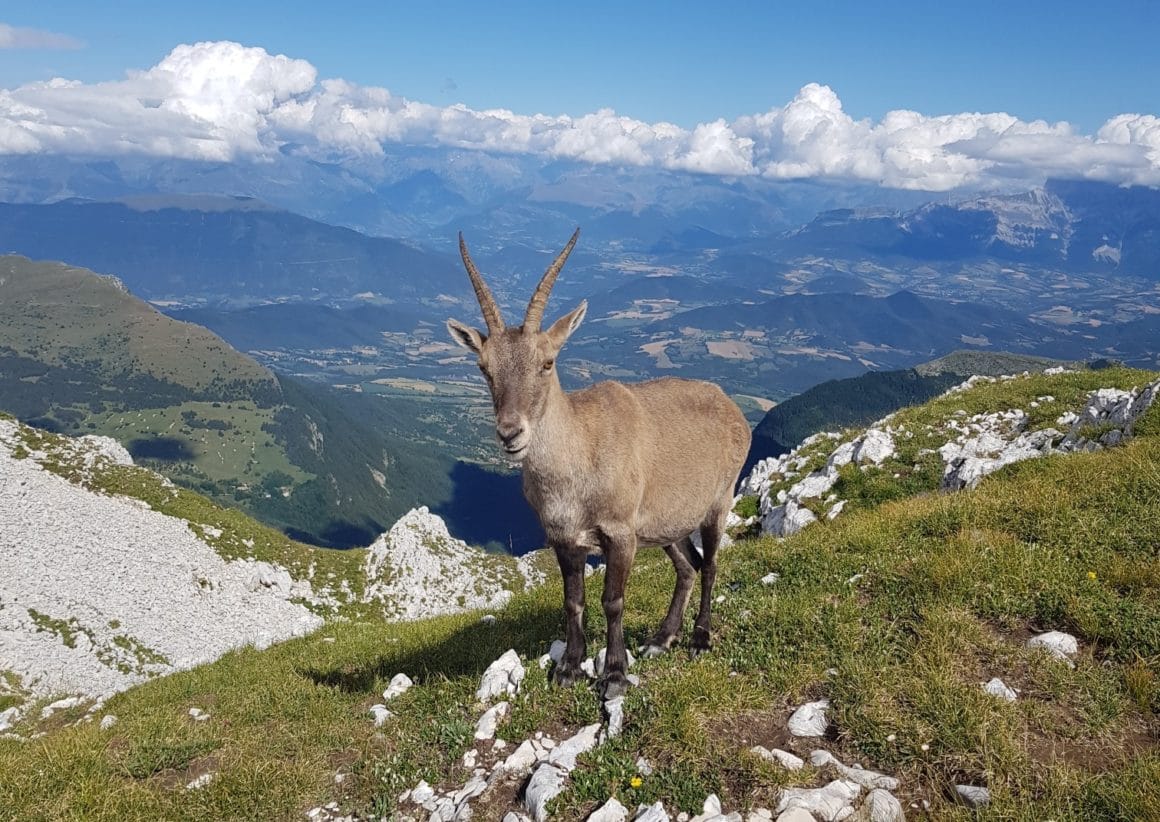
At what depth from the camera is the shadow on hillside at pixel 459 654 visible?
1038cm

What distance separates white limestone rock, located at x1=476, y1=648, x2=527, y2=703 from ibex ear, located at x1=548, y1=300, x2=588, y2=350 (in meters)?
4.45

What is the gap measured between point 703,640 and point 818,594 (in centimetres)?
183

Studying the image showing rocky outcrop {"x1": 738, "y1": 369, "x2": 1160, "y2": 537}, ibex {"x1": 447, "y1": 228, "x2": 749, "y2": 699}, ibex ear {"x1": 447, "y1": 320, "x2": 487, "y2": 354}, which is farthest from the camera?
rocky outcrop {"x1": 738, "y1": 369, "x2": 1160, "y2": 537}

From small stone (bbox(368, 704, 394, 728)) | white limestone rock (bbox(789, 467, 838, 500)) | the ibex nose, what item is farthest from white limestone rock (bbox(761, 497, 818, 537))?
the ibex nose

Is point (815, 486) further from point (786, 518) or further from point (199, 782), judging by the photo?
point (199, 782)

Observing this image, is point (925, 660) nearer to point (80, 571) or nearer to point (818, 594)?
point (818, 594)

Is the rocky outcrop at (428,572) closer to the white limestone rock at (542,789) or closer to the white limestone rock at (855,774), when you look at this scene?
the white limestone rock at (542,789)

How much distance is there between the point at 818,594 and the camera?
372 inches

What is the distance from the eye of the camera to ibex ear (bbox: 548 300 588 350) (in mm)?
7867

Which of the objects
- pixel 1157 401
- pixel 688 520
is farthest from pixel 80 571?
pixel 1157 401

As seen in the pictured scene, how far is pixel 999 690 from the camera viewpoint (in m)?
6.70

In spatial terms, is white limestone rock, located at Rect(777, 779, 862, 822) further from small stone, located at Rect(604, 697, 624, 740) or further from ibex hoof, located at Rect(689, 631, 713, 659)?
ibex hoof, located at Rect(689, 631, 713, 659)

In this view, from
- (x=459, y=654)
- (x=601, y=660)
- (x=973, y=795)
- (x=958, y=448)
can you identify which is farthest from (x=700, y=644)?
(x=958, y=448)

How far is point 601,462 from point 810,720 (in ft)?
12.1
